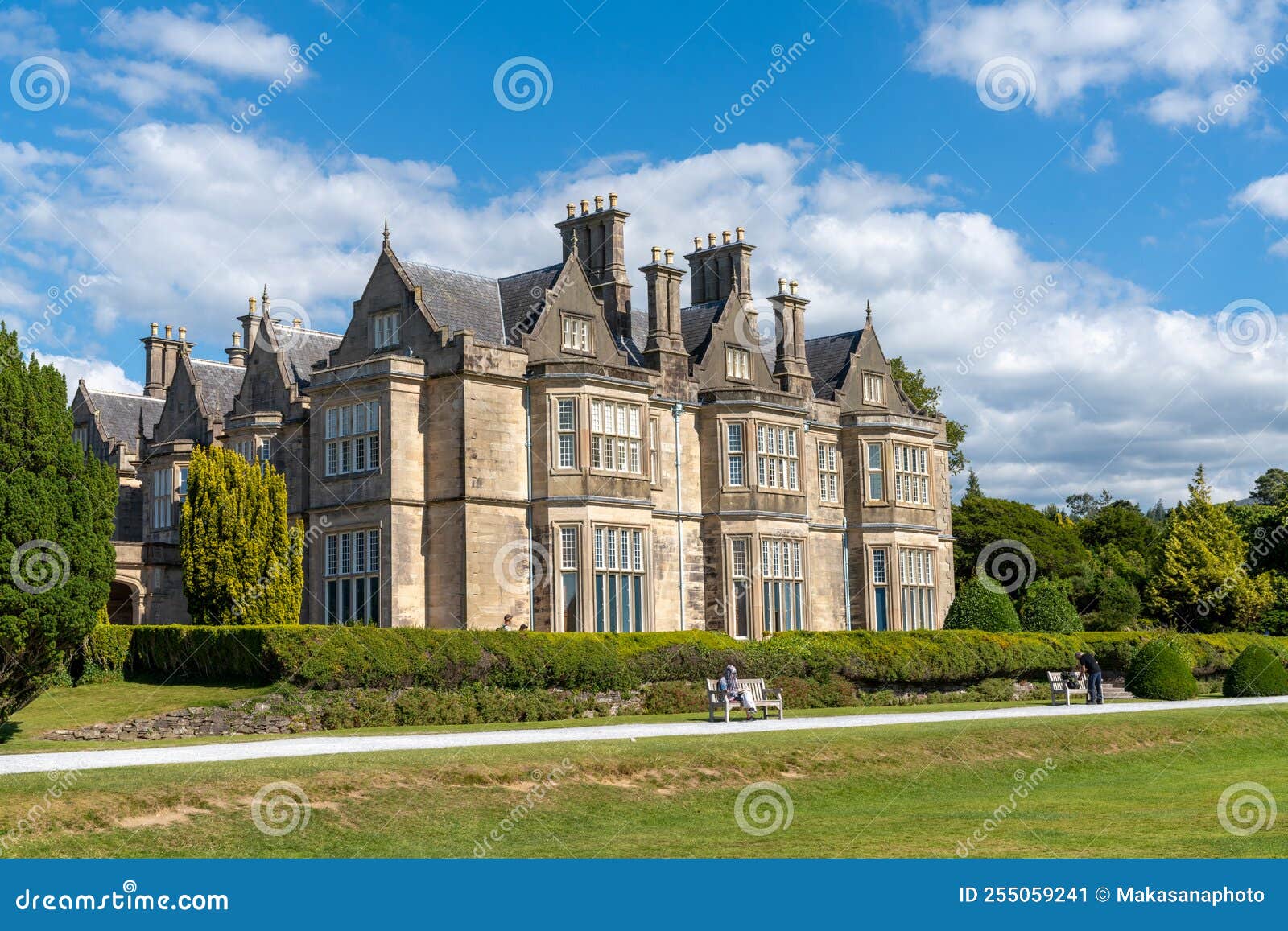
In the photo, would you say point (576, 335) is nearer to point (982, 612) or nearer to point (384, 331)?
point (384, 331)

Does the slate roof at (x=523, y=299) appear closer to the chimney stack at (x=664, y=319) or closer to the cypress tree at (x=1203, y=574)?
the chimney stack at (x=664, y=319)

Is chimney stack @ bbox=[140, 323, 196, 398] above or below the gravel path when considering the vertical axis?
above

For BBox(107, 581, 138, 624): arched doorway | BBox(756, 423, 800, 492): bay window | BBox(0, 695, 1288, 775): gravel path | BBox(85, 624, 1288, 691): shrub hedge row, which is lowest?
BBox(0, 695, 1288, 775): gravel path

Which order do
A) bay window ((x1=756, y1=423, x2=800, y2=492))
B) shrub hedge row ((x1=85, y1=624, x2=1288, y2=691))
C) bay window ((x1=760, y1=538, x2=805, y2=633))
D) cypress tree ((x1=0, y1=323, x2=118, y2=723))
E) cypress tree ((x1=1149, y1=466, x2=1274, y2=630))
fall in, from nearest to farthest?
cypress tree ((x1=0, y1=323, x2=118, y2=723)), shrub hedge row ((x1=85, y1=624, x2=1288, y2=691)), bay window ((x1=760, y1=538, x2=805, y2=633)), bay window ((x1=756, y1=423, x2=800, y2=492)), cypress tree ((x1=1149, y1=466, x2=1274, y2=630))

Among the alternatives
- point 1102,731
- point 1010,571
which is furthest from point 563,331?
point 1010,571

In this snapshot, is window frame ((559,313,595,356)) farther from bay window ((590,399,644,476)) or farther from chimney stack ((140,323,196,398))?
chimney stack ((140,323,196,398))

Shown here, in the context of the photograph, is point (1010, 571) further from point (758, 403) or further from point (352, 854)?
point (352, 854)

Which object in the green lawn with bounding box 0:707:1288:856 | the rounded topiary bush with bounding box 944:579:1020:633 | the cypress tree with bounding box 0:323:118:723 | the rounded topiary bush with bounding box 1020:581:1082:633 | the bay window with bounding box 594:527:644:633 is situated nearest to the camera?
the green lawn with bounding box 0:707:1288:856

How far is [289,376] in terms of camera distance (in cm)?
4459

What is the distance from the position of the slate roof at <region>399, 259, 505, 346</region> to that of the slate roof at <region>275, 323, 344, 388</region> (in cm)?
485

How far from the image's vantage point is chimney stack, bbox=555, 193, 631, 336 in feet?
150

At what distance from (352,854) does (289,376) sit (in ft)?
98.5

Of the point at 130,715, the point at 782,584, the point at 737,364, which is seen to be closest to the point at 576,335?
the point at 737,364

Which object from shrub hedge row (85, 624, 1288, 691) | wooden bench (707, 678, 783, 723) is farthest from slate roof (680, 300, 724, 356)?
wooden bench (707, 678, 783, 723)
